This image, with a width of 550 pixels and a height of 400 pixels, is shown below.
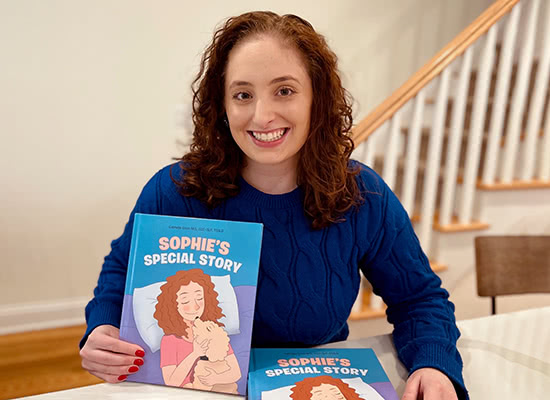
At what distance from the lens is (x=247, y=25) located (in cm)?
94

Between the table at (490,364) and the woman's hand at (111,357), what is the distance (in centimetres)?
3

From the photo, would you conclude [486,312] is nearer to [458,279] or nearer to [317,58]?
[458,279]

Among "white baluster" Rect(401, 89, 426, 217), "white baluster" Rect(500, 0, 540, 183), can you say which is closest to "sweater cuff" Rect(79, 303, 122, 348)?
"white baluster" Rect(401, 89, 426, 217)

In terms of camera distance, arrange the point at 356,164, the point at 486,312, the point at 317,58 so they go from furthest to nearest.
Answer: the point at 486,312 → the point at 356,164 → the point at 317,58

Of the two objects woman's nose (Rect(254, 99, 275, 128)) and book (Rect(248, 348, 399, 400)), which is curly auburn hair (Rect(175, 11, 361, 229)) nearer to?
woman's nose (Rect(254, 99, 275, 128))

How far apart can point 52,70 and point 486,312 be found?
2702mm

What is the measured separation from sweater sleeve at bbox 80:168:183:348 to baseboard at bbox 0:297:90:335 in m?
1.80

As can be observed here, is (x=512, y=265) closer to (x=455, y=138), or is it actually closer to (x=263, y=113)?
(x=455, y=138)

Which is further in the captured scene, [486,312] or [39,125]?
[486,312]

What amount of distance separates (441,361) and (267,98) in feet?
2.02

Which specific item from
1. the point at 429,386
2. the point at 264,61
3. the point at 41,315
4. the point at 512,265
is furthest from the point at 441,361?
the point at 41,315

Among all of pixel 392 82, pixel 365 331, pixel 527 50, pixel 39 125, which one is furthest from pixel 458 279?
pixel 39 125

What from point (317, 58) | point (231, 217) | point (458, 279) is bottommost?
point (458, 279)

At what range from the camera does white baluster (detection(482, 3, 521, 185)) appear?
2.21 m
